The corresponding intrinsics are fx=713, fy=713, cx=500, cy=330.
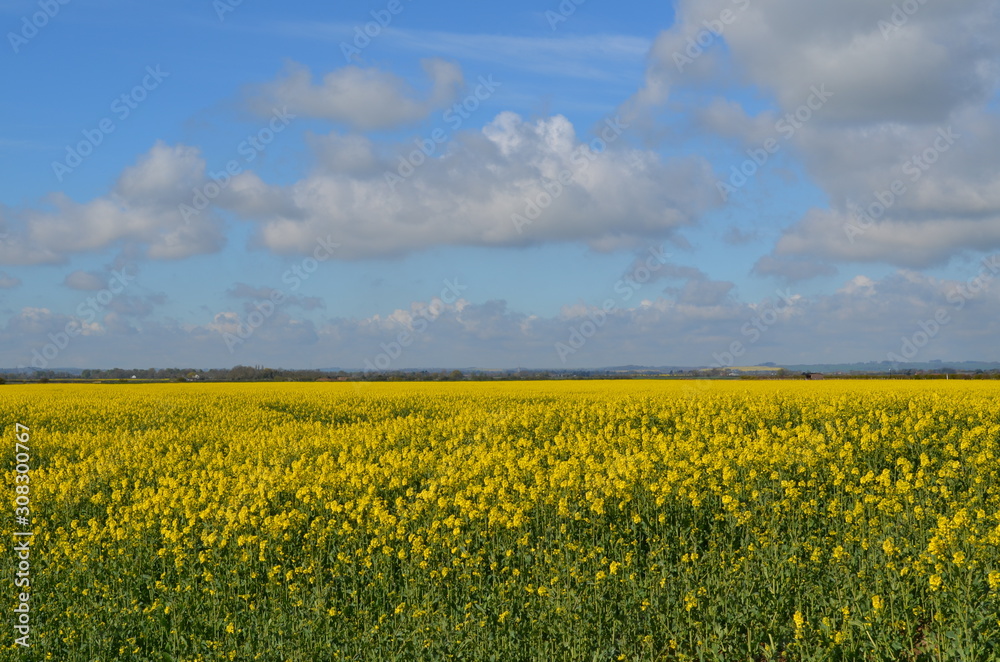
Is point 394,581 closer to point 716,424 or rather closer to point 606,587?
point 606,587

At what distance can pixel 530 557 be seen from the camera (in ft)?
25.9

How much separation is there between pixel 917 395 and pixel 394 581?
21411mm

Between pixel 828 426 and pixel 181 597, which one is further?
pixel 828 426

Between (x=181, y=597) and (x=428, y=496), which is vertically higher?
(x=428, y=496)

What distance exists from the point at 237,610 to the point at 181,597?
2.81ft

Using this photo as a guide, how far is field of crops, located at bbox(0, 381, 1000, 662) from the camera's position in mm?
6262

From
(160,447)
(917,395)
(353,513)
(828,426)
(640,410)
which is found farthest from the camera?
(917,395)

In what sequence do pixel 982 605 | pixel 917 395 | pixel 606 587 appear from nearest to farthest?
pixel 982 605 < pixel 606 587 < pixel 917 395

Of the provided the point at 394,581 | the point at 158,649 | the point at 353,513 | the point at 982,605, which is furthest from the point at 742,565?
the point at 158,649

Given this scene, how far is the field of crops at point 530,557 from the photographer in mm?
→ 6262

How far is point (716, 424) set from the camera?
16.6 m

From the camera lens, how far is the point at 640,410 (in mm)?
20672

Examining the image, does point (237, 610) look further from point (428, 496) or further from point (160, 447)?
point (160, 447)

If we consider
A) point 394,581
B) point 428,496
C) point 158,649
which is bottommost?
point 158,649
